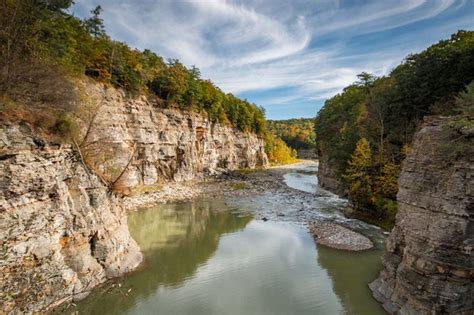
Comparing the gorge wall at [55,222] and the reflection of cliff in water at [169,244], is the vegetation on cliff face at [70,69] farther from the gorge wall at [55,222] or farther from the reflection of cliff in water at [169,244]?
the reflection of cliff in water at [169,244]

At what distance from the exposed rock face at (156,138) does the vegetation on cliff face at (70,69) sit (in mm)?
1913

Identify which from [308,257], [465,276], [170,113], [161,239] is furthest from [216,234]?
[170,113]

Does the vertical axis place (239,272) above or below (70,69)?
below

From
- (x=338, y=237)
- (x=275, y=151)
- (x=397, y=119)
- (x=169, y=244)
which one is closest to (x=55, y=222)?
(x=169, y=244)

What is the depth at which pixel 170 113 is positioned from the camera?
42.1m

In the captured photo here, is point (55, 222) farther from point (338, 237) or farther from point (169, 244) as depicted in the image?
point (338, 237)

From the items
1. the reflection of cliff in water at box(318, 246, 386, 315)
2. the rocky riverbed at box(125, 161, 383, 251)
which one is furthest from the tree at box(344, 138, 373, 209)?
the reflection of cliff in water at box(318, 246, 386, 315)

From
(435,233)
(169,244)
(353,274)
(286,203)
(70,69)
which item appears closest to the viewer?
(435,233)

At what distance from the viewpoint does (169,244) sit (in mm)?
18391

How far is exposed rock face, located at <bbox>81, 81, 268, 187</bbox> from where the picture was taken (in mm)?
31078

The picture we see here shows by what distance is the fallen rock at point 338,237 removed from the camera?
17547mm

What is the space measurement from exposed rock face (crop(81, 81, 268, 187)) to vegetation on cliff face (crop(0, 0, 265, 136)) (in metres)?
1.91

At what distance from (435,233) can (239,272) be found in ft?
28.5

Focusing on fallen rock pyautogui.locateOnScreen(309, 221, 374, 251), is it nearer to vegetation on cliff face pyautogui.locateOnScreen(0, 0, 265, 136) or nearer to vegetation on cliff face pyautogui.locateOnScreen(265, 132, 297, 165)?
vegetation on cliff face pyautogui.locateOnScreen(0, 0, 265, 136)
